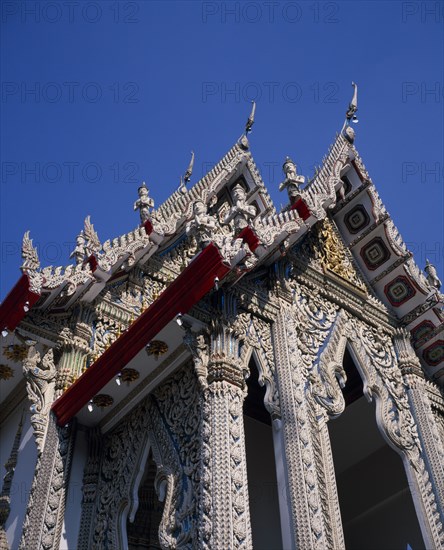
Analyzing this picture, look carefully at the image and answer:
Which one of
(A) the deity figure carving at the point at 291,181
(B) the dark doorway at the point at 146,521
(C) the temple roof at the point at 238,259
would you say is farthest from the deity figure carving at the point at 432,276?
(B) the dark doorway at the point at 146,521

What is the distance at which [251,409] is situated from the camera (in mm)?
10898

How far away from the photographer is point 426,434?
9250mm

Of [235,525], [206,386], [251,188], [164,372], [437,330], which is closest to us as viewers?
[235,525]

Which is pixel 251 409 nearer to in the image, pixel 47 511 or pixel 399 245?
pixel 399 245

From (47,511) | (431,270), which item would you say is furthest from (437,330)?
(47,511)

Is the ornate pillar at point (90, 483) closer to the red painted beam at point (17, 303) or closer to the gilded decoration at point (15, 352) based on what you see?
the gilded decoration at point (15, 352)

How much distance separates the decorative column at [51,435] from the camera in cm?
765

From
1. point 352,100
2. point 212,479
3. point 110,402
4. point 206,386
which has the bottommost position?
point 212,479

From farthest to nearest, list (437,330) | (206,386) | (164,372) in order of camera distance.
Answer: (437,330) < (164,372) < (206,386)

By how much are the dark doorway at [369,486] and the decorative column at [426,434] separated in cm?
115

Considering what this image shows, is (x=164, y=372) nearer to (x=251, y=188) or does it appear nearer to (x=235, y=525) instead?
Result: (x=235, y=525)

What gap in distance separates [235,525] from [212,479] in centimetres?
45

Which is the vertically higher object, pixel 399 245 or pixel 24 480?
pixel 399 245

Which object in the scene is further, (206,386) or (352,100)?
(352,100)
